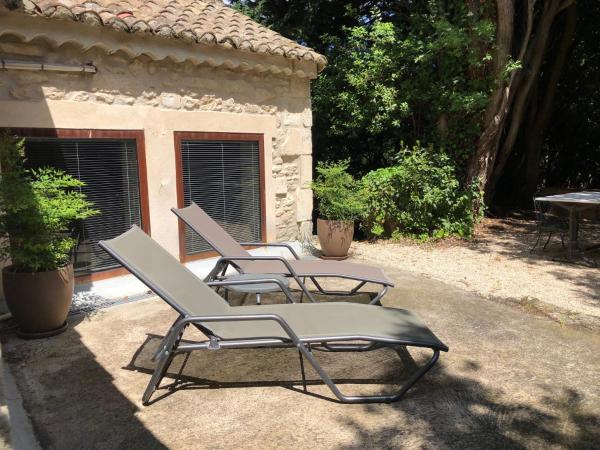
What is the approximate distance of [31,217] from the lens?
3.81 meters

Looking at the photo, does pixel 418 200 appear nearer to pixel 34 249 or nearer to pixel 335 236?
pixel 335 236

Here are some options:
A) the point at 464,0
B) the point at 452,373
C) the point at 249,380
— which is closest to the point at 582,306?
the point at 452,373

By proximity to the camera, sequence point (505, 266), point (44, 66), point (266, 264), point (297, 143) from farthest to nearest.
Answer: point (297, 143), point (505, 266), point (266, 264), point (44, 66)

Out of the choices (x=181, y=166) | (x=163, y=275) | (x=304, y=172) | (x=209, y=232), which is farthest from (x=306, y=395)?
(x=304, y=172)

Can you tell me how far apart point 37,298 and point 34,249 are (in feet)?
1.36

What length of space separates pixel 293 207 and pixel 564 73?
9.88m

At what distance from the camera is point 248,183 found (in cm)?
689

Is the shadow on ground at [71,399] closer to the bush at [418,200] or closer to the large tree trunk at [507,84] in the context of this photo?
the bush at [418,200]

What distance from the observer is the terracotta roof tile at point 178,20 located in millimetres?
4741

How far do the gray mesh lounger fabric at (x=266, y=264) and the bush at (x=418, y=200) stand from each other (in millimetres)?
3547

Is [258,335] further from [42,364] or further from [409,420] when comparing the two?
[42,364]

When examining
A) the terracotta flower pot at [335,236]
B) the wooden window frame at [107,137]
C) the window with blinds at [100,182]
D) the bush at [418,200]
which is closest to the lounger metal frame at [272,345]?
the wooden window frame at [107,137]

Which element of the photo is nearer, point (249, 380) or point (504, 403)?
point (504, 403)

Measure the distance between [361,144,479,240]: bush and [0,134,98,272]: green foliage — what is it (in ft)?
17.0
